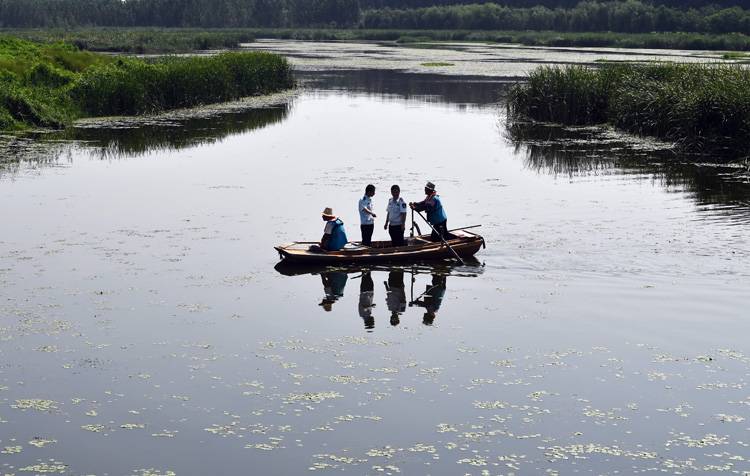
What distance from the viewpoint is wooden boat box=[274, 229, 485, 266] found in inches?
751

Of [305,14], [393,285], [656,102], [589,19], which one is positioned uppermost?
[305,14]

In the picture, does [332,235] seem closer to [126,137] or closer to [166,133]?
[126,137]

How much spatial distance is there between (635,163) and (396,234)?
44.8 ft

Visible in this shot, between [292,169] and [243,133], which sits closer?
[292,169]

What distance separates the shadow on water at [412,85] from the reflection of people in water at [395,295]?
31.6 meters

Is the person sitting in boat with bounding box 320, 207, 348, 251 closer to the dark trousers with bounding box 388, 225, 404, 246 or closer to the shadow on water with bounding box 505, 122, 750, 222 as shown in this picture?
the dark trousers with bounding box 388, 225, 404, 246

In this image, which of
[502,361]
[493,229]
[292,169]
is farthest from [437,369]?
[292,169]

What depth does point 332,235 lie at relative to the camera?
1928 cm

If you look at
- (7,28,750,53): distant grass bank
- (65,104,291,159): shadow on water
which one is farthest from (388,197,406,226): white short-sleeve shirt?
(7,28,750,53): distant grass bank

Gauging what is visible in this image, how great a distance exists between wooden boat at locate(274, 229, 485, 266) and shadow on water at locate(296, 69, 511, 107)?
30442mm

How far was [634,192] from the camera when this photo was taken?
2673cm

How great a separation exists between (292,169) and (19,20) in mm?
140296

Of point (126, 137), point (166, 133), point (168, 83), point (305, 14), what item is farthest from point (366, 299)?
point (305, 14)

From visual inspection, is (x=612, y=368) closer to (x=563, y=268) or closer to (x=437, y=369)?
(x=437, y=369)
